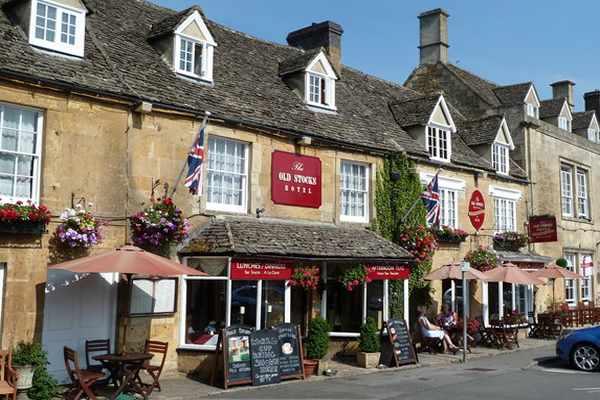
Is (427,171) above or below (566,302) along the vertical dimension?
above

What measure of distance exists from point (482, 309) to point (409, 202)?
17.4ft

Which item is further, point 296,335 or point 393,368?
point 393,368

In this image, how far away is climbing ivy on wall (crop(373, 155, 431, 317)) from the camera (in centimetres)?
1869

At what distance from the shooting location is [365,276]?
1623 cm

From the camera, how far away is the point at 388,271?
1691 centimetres

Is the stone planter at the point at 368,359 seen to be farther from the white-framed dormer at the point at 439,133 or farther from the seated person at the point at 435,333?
the white-framed dormer at the point at 439,133

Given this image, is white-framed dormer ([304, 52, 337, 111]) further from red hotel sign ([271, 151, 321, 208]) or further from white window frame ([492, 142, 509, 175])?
white window frame ([492, 142, 509, 175])

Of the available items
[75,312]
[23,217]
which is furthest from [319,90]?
[23,217]

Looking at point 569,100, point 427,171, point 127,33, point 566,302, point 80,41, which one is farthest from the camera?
point 569,100

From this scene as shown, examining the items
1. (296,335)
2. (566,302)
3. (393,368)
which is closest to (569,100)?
(566,302)

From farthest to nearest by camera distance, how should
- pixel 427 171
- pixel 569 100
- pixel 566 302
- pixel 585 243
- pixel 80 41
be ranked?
1. pixel 569 100
2. pixel 585 243
3. pixel 566 302
4. pixel 427 171
5. pixel 80 41

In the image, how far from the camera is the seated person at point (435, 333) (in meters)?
17.6

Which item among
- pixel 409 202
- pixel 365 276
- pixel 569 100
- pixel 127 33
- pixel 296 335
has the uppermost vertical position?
pixel 569 100

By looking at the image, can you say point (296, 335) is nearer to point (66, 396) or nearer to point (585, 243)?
point (66, 396)
